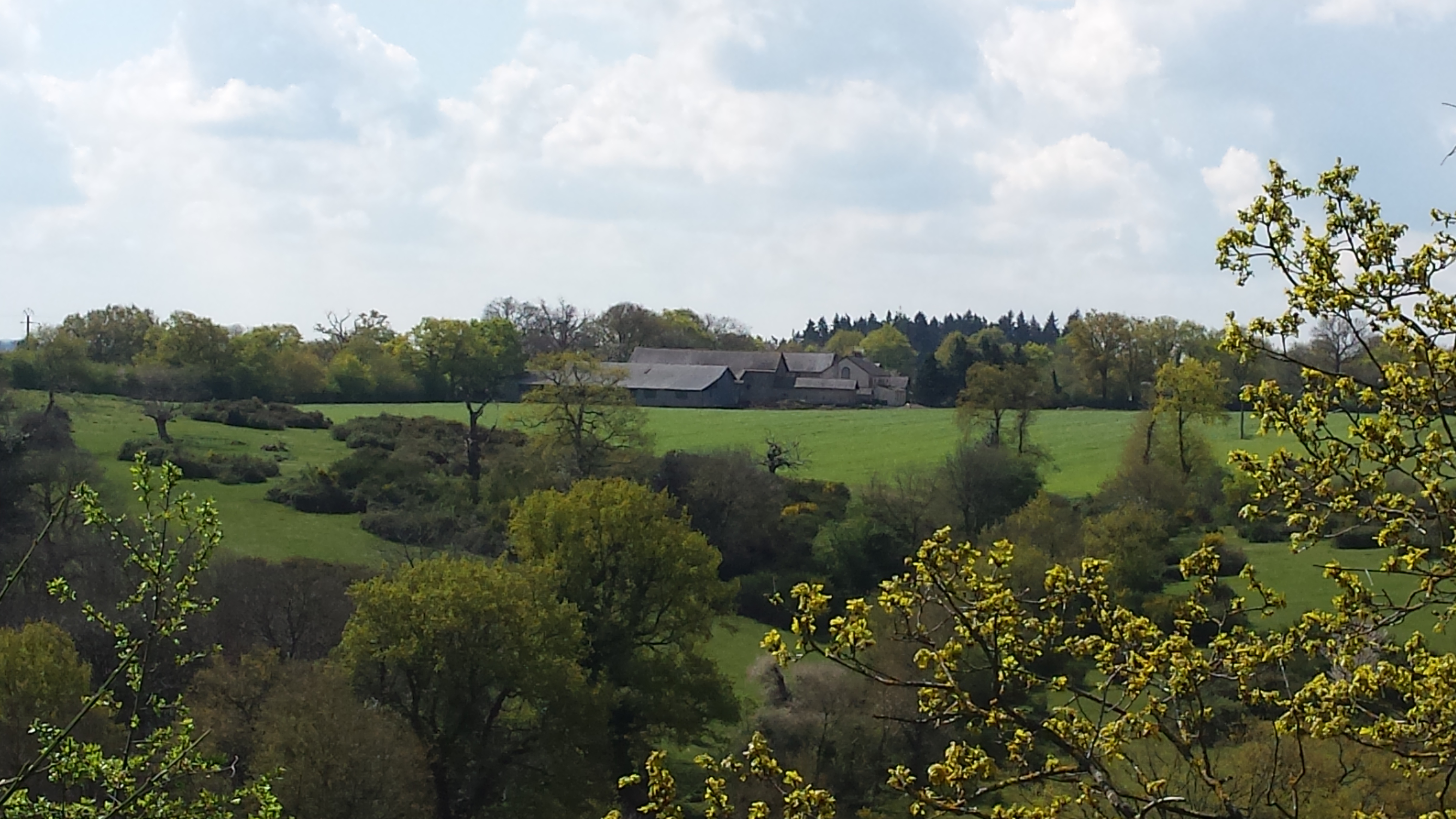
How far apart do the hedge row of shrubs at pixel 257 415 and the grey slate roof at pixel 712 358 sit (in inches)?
1813

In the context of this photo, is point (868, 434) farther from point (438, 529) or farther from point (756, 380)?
point (438, 529)

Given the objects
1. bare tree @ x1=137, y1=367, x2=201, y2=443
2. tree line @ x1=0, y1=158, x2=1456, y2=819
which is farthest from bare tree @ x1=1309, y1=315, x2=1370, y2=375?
bare tree @ x1=137, y1=367, x2=201, y2=443

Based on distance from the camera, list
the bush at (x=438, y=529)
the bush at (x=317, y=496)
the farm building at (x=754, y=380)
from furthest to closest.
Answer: the farm building at (x=754, y=380)
the bush at (x=317, y=496)
the bush at (x=438, y=529)

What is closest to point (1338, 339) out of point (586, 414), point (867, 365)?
point (586, 414)

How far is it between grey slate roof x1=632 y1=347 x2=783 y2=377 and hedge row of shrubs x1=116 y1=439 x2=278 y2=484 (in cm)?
6137

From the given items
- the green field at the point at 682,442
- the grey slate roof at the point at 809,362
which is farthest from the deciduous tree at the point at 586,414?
the grey slate roof at the point at 809,362

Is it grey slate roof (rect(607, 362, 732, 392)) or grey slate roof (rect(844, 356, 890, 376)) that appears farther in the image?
grey slate roof (rect(844, 356, 890, 376))

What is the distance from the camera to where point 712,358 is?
118625mm

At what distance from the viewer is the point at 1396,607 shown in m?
6.19

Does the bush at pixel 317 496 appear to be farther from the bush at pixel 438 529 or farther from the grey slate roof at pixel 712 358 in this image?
the grey slate roof at pixel 712 358

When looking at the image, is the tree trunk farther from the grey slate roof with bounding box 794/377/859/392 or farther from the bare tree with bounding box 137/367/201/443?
the grey slate roof with bounding box 794/377/859/392

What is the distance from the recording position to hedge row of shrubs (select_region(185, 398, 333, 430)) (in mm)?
68250

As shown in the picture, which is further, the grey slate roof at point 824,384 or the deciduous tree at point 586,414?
the grey slate roof at point 824,384

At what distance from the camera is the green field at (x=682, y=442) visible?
46.8 m
